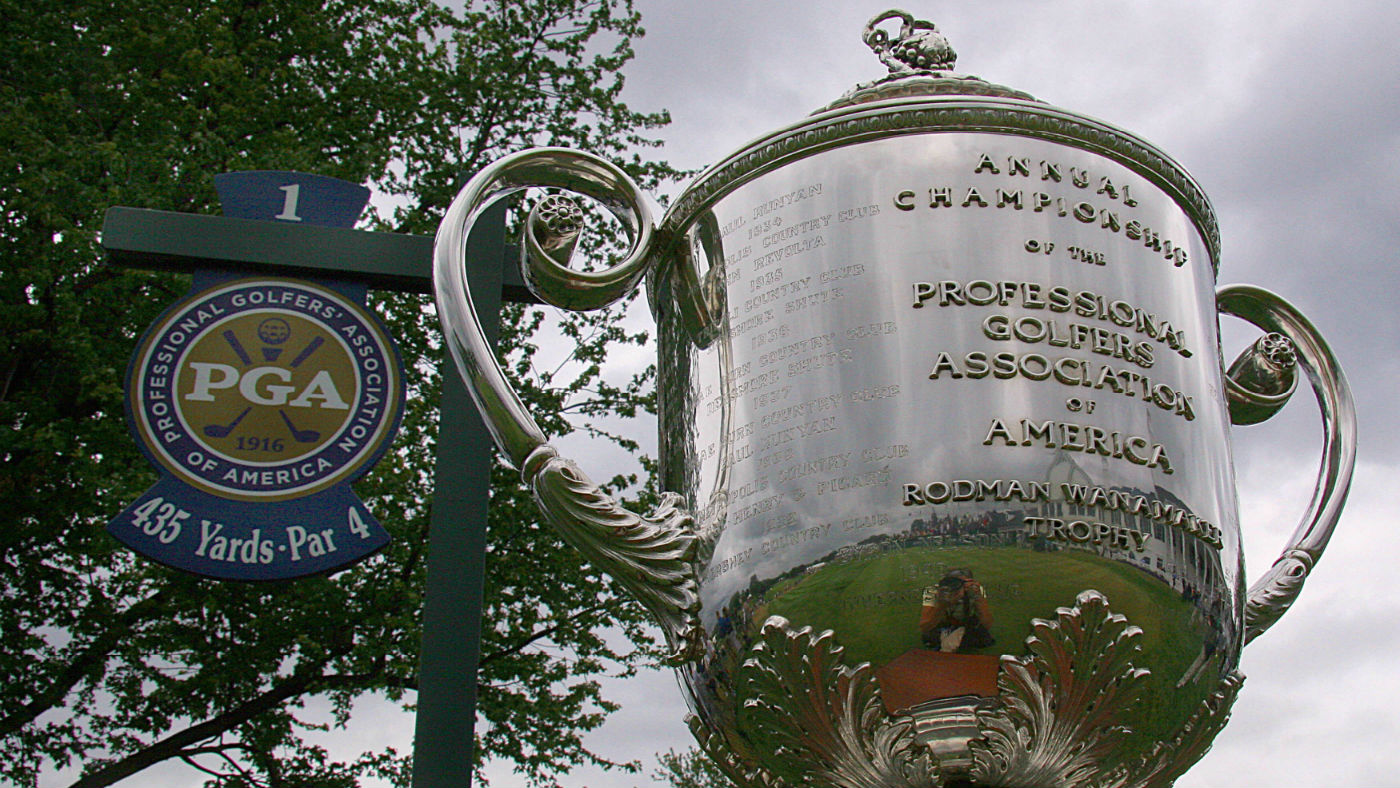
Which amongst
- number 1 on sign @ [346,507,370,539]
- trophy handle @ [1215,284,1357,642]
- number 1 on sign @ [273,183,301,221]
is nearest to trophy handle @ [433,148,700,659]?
number 1 on sign @ [346,507,370,539]

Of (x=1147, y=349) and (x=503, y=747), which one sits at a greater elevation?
(x=503, y=747)

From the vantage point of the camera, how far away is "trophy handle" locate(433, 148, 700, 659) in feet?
7.75

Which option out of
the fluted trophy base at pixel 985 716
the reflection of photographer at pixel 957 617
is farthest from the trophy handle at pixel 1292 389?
the reflection of photographer at pixel 957 617

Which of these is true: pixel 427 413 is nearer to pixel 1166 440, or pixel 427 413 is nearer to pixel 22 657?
pixel 22 657

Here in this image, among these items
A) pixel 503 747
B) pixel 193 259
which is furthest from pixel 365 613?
pixel 193 259

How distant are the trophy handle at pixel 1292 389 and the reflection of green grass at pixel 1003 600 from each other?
668mm

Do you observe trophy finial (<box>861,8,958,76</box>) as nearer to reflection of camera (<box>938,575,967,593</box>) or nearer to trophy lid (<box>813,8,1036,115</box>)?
trophy lid (<box>813,8,1036,115</box>)

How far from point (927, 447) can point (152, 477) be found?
6952 millimetres

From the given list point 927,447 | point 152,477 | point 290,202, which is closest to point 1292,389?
point 927,447

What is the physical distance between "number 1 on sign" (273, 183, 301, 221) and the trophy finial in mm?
1795

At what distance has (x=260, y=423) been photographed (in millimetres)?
3449

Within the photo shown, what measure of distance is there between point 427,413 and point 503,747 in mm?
2444

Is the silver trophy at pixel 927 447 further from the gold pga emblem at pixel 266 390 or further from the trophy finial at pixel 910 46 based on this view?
the gold pga emblem at pixel 266 390

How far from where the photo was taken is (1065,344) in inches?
87.5
